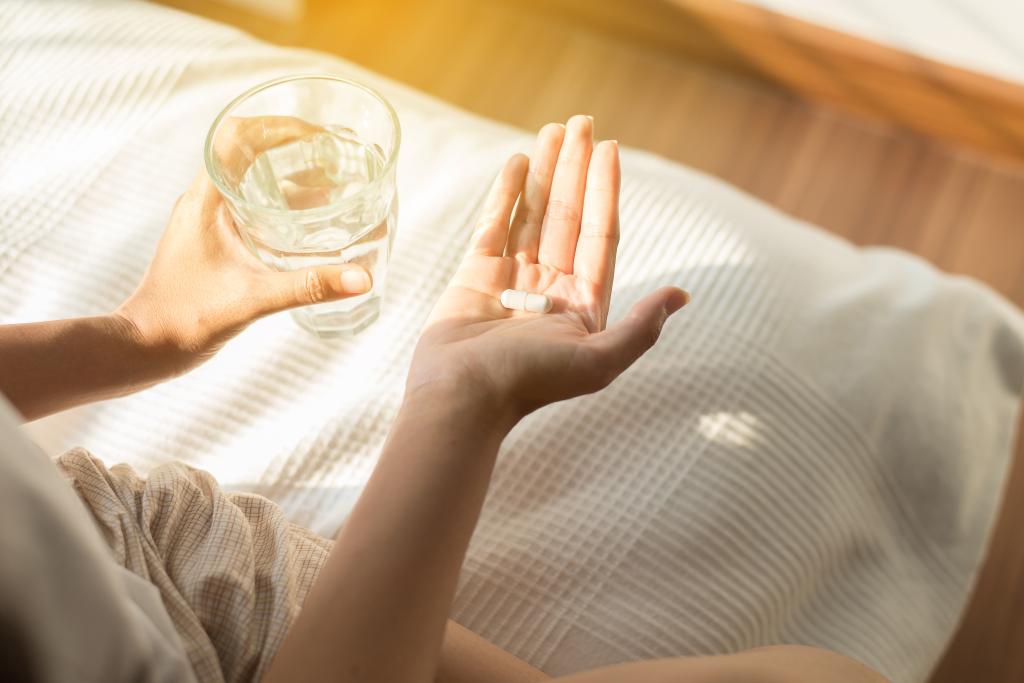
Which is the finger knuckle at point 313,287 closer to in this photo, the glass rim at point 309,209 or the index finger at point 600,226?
the glass rim at point 309,209

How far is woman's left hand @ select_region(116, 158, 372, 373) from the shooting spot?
0.73 m

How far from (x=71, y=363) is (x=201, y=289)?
0.39ft

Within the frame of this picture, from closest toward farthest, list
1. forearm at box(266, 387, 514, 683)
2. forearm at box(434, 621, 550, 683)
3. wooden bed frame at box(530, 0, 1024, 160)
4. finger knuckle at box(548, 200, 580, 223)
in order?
1. forearm at box(266, 387, 514, 683)
2. forearm at box(434, 621, 550, 683)
3. finger knuckle at box(548, 200, 580, 223)
4. wooden bed frame at box(530, 0, 1024, 160)

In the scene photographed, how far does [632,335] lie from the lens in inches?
23.6

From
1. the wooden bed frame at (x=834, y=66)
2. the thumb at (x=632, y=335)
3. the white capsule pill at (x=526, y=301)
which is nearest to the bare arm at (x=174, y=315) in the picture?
the white capsule pill at (x=526, y=301)

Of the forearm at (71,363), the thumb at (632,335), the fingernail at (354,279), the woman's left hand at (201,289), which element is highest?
the thumb at (632,335)

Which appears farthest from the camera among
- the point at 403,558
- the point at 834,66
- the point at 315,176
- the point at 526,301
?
the point at 834,66

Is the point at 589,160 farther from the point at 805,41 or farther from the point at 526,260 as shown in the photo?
the point at 805,41

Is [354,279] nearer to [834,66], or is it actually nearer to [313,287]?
[313,287]

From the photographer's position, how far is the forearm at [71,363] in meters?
0.70

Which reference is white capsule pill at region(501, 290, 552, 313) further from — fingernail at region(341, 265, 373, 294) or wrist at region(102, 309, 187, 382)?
wrist at region(102, 309, 187, 382)

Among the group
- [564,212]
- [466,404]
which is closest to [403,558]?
[466,404]

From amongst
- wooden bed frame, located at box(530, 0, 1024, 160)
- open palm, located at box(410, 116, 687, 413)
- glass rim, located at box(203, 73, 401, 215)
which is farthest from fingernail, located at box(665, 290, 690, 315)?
wooden bed frame, located at box(530, 0, 1024, 160)

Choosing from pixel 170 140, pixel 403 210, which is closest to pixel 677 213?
pixel 403 210
